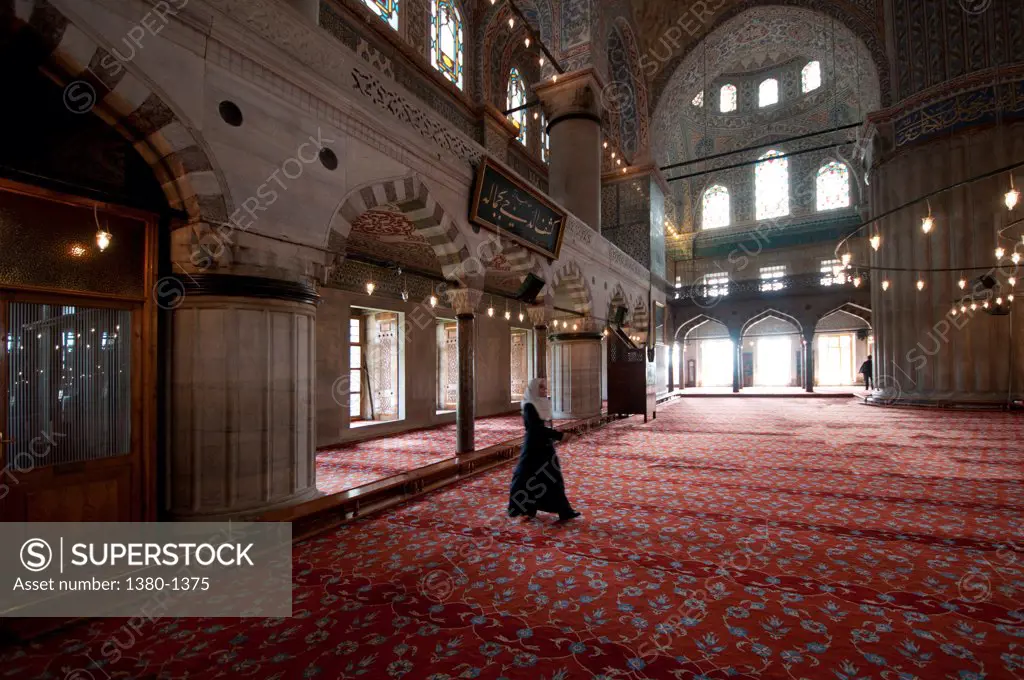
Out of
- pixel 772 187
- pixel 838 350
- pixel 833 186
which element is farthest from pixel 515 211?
pixel 838 350

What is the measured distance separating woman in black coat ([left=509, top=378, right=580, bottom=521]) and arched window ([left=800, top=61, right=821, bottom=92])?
2063 centimetres

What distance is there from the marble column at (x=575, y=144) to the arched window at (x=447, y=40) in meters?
1.71

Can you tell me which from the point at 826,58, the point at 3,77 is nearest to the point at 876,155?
the point at 826,58

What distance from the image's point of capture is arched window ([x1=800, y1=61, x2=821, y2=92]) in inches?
720

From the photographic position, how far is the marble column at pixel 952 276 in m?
10.4

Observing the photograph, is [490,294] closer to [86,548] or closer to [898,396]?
[86,548]

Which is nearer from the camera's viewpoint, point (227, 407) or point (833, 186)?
point (227, 407)

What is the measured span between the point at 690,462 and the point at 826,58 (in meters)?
16.2

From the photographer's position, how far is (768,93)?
1941 cm

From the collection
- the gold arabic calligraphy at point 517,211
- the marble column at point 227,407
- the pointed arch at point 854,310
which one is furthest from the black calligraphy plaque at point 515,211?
the pointed arch at point 854,310

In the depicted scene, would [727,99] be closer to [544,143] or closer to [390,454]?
[544,143]

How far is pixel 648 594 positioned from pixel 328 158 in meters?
3.59

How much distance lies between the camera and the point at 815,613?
Result: 2.16 meters

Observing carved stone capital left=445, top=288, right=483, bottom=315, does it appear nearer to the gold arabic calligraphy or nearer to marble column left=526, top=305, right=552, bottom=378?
the gold arabic calligraphy
